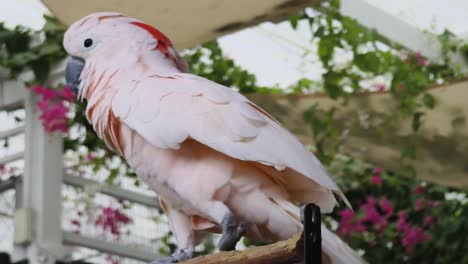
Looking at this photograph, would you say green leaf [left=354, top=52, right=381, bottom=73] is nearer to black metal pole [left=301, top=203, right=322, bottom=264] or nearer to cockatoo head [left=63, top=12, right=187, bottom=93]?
cockatoo head [left=63, top=12, right=187, bottom=93]

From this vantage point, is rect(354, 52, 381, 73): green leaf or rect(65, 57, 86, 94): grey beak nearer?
rect(65, 57, 86, 94): grey beak

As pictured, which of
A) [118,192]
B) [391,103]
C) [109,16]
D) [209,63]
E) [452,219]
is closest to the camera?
[109,16]

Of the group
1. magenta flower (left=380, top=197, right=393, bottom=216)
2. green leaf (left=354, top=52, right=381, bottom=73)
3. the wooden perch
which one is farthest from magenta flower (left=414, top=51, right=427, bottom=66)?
the wooden perch

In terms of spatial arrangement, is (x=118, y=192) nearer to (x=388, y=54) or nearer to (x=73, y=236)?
(x=73, y=236)

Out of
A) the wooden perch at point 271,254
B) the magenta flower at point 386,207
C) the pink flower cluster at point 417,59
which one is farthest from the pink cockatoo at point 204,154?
the magenta flower at point 386,207

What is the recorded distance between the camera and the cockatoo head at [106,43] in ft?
4.91

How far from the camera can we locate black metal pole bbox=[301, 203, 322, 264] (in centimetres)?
108

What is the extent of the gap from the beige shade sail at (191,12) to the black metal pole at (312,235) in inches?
42.6

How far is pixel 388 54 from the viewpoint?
→ 3.12 metres

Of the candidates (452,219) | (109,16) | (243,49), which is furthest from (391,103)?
(109,16)

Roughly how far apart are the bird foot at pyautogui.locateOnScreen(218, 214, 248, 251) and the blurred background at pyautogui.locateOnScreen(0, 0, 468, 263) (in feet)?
4.25

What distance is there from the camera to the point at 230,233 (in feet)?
4.43

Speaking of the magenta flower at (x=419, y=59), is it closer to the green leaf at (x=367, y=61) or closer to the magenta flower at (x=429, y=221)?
the green leaf at (x=367, y=61)

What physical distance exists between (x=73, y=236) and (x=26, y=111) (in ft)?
1.40
